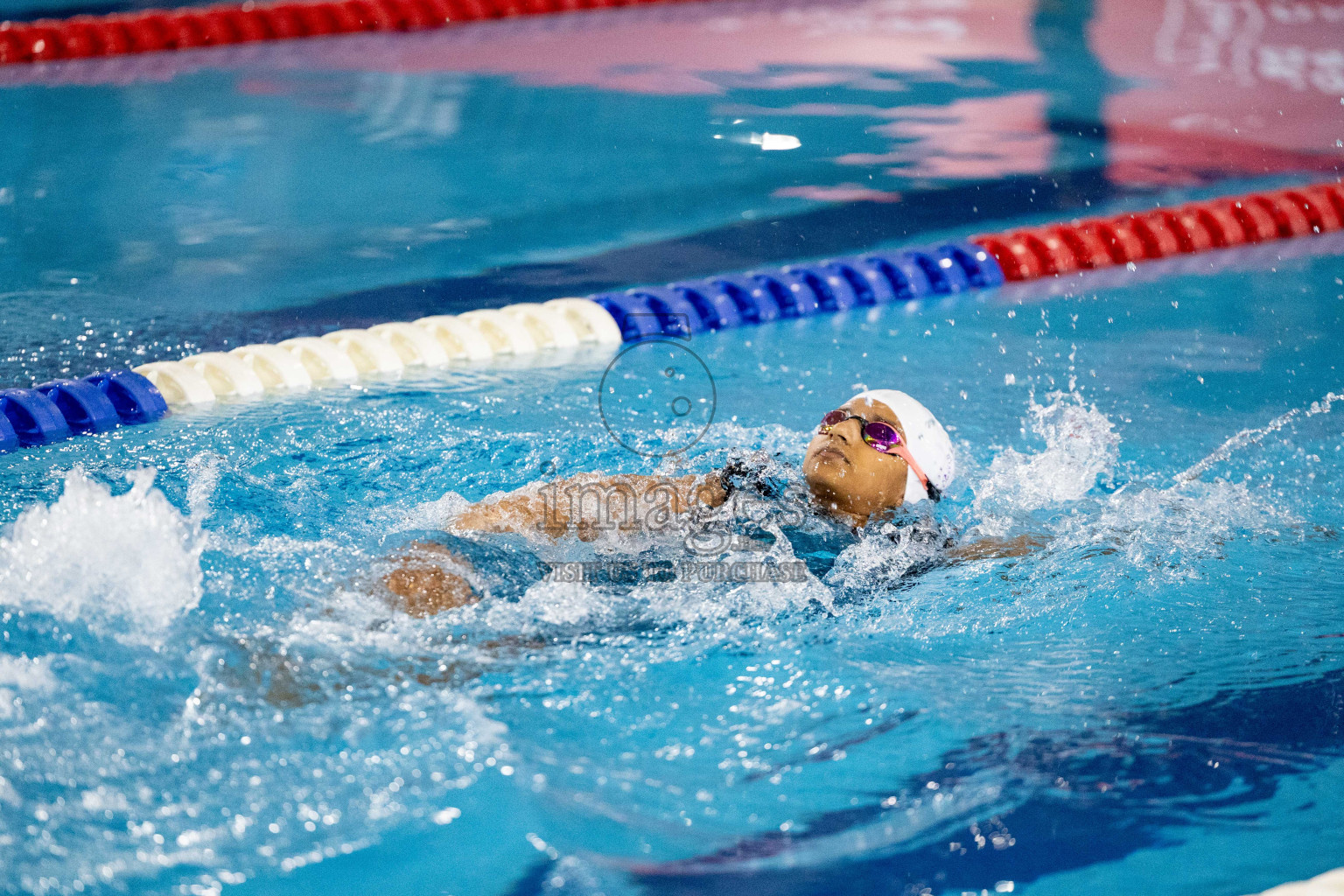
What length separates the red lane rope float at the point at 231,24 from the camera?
277 inches

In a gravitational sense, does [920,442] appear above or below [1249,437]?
above

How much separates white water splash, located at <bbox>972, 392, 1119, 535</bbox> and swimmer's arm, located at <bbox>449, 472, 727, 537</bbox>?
83 cm

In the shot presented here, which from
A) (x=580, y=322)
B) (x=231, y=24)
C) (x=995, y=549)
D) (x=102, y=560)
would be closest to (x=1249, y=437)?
(x=995, y=549)

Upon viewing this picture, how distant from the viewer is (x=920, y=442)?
111 inches

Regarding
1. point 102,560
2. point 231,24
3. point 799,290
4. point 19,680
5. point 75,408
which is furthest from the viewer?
point 231,24

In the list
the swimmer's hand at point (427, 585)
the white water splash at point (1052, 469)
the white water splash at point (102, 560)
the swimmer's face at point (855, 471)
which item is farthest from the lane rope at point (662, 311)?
the swimmer's face at point (855, 471)

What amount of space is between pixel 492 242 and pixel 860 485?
280 centimetres

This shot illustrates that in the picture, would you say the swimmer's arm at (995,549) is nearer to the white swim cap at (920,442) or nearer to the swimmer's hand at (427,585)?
the white swim cap at (920,442)

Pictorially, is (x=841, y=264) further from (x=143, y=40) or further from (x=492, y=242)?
(x=143, y=40)

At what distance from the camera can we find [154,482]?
3139mm

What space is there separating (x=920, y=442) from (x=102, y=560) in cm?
175

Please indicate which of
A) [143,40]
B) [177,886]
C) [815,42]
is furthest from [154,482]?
[815,42]

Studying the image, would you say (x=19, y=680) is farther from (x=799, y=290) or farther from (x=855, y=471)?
(x=799, y=290)

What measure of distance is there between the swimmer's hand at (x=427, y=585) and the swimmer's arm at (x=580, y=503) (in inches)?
9.4
